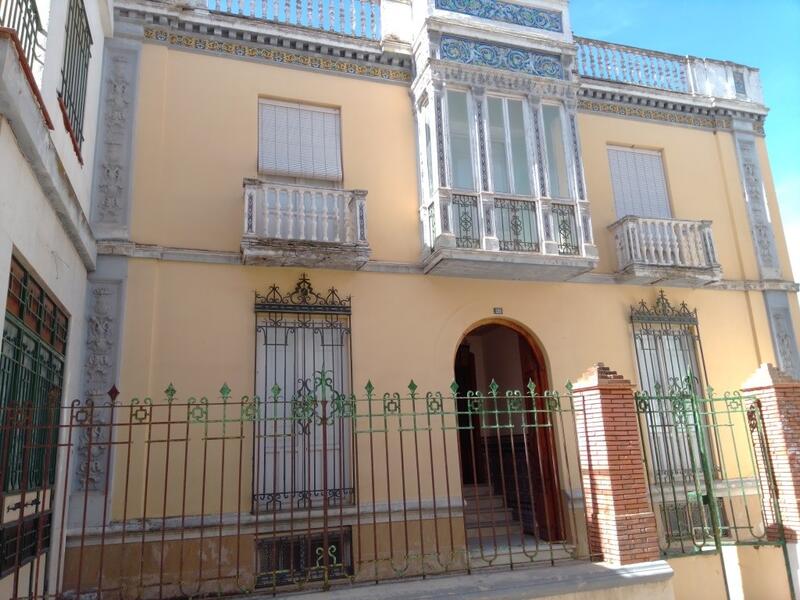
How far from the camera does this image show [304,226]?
8.76 meters

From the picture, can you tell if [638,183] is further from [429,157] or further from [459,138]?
[429,157]

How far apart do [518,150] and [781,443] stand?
542cm

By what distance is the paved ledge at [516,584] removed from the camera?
193 inches

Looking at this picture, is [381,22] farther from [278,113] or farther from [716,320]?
[716,320]

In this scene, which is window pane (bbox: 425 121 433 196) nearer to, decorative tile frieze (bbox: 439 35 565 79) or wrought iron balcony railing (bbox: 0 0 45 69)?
decorative tile frieze (bbox: 439 35 565 79)

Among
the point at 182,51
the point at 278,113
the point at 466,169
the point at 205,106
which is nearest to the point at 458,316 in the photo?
the point at 466,169

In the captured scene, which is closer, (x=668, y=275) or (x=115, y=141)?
(x=115, y=141)

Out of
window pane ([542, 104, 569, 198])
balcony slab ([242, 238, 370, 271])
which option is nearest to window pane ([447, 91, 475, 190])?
window pane ([542, 104, 569, 198])

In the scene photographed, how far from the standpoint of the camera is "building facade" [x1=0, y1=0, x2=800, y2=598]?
7.15m

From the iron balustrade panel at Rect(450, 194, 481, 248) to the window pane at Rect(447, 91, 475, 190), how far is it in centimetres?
42

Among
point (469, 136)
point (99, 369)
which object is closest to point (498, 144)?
point (469, 136)

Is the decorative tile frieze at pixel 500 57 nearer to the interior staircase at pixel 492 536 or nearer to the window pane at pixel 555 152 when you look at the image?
the window pane at pixel 555 152

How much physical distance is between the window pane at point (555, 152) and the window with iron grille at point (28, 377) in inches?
277

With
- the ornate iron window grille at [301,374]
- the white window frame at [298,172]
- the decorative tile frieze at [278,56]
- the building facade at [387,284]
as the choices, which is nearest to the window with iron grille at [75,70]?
the building facade at [387,284]
